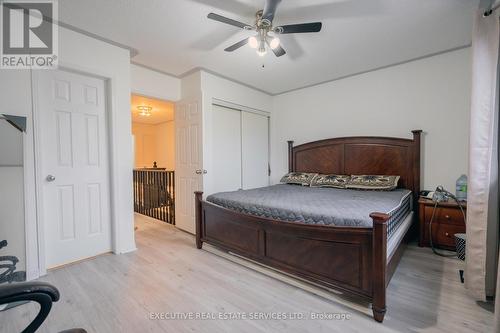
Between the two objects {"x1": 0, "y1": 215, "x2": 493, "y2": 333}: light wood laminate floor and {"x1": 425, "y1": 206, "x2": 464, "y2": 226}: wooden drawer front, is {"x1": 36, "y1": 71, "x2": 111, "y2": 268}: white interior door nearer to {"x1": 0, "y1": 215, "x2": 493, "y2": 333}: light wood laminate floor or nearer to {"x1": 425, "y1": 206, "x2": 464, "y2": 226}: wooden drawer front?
{"x1": 0, "y1": 215, "x2": 493, "y2": 333}: light wood laminate floor

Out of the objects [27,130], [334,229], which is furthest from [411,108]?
[27,130]

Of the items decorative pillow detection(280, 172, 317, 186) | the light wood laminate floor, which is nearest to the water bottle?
the light wood laminate floor

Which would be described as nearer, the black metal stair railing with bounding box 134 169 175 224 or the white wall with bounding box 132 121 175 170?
the black metal stair railing with bounding box 134 169 175 224

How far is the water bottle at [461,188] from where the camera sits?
2.74 metres

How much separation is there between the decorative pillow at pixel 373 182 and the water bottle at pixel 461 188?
64 cm

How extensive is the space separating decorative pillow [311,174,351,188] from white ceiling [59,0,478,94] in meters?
1.71

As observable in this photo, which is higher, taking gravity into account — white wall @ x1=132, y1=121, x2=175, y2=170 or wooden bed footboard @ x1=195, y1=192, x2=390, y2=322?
white wall @ x1=132, y1=121, x2=175, y2=170

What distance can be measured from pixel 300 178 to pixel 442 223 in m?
1.97

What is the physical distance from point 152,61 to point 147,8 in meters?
1.19

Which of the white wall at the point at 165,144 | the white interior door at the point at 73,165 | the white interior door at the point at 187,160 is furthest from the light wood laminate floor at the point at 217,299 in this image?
the white wall at the point at 165,144

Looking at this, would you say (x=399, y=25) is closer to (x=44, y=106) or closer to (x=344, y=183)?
(x=344, y=183)

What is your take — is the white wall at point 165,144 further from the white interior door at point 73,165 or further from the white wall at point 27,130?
the white wall at point 27,130

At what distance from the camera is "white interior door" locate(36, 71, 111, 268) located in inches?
93.9

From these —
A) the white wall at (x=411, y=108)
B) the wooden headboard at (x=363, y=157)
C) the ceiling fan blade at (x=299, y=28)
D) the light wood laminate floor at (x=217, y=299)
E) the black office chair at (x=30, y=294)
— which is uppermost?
the ceiling fan blade at (x=299, y=28)
